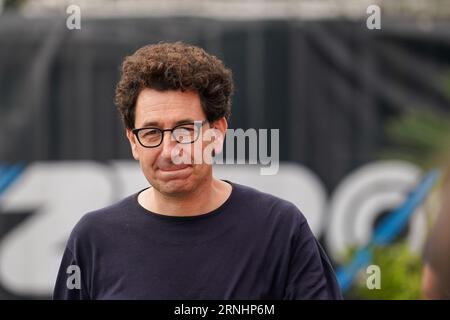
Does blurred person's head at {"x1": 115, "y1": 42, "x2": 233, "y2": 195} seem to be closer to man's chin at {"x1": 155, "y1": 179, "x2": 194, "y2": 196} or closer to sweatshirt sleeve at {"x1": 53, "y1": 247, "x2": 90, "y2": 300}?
man's chin at {"x1": 155, "y1": 179, "x2": 194, "y2": 196}

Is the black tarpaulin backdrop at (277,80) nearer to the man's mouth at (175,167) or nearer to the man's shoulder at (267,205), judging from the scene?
Result: the man's shoulder at (267,205)

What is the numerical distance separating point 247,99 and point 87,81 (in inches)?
42.1

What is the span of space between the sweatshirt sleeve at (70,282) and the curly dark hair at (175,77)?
38 cm

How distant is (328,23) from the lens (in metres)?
5.93

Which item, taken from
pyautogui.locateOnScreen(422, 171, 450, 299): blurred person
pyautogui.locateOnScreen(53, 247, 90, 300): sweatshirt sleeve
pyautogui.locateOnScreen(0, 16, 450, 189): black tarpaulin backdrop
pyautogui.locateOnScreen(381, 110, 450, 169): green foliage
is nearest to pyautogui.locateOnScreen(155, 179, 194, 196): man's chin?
pyautogui.locateOnScreen(53, 247, 90, 300): sweatshirt sleeve

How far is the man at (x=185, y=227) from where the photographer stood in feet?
7.32

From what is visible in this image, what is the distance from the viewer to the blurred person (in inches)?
94.4

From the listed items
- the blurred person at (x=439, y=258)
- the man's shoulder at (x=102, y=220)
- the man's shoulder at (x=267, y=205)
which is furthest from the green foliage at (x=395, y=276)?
the man's shoulder at (x=102, y=220)

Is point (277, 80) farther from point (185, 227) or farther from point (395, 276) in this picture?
point (185, 227)

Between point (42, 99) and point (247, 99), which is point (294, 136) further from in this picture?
point (42, 99)

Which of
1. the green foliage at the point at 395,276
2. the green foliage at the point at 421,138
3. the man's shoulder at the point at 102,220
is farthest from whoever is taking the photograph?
the green foliage at the point at 421,138

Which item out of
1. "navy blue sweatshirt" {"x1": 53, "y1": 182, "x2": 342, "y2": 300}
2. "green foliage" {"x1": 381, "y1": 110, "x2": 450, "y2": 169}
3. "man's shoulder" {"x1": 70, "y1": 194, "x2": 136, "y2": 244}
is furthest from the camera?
"green foliage" {"x1": 381, "y1": 110, "x2": 450, "y2": 169}

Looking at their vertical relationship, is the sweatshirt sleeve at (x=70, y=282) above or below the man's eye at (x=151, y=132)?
below

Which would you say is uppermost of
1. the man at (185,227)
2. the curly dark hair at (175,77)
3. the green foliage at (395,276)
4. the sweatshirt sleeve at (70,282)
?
the curly dark hair at (175,77)
